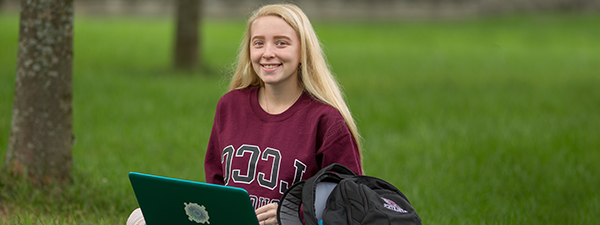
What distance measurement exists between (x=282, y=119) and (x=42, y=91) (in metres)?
2.08

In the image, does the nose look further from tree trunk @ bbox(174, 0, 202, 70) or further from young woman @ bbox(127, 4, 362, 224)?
tree trunk @ bbox(174, 0, 202, 70)

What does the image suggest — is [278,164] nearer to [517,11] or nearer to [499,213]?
[499,213]

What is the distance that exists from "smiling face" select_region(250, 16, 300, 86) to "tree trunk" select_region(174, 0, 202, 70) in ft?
24.9

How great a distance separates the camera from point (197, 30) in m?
10.1

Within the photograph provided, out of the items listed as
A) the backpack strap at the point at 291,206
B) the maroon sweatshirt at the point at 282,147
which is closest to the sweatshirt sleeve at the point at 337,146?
the maroon sweatshirt at the point at 282,147

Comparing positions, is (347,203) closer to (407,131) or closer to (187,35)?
(407,131)

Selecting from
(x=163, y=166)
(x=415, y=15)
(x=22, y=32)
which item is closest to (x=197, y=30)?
(x=163, y=166)

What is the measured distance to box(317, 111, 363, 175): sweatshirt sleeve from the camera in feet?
8.29

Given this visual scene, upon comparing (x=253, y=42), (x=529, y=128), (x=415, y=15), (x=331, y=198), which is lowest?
(x=415, y=15)

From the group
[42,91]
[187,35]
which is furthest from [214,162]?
[187,35]

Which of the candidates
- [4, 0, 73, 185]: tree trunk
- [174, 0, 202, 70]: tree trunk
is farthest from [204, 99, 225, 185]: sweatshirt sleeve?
[174, 0, 202, 70]: tree trunk

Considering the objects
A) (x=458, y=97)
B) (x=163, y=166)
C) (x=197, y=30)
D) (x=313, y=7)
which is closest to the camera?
(x=163, y=166)

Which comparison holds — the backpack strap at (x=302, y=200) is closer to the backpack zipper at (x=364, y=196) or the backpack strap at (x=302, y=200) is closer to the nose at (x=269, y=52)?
the backpack zipper at (x=364, y=196)

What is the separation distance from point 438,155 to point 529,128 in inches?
70.7
